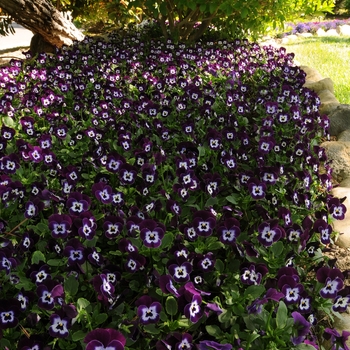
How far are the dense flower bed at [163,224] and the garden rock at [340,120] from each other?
0.35 meters

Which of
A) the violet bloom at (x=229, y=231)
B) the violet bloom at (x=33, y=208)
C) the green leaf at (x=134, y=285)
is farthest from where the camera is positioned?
the violet bloom at (x=33, y=208)

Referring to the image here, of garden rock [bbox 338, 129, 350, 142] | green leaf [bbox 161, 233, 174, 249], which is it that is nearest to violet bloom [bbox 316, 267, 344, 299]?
green leaf [bbox 161, 233, 174, 249]

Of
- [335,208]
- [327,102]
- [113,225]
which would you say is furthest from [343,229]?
[327,102]

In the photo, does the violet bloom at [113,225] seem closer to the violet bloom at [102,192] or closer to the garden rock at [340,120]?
the violet bloom at [102,192]

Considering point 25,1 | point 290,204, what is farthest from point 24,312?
point 25,1

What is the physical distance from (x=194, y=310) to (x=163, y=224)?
0.45m

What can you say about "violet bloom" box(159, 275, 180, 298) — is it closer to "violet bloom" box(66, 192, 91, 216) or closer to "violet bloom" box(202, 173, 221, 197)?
"violet bloom" box(66, 192, 91, 216)

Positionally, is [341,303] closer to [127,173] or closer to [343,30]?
[127,173]

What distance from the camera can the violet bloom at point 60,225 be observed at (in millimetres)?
2004

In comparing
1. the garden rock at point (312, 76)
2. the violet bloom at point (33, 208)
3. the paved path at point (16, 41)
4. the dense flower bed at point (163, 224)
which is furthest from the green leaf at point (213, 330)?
the paved path at point (16, 41)

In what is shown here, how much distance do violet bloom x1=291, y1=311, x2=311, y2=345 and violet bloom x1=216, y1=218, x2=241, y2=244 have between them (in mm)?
492

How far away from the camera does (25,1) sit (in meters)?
6.38

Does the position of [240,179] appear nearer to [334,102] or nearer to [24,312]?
[24,312]

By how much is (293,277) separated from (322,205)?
890mm
